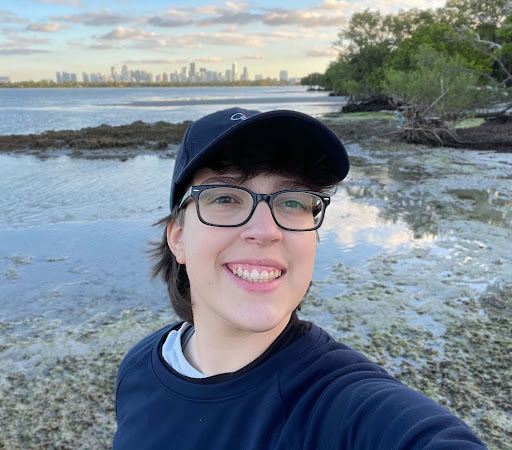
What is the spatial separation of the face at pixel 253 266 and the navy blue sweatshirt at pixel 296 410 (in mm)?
136

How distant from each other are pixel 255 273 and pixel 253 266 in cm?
2

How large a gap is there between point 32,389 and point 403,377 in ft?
9.17

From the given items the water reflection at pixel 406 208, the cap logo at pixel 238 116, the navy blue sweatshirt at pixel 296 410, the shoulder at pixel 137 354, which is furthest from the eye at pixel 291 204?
the water reflection at pixel 406 208

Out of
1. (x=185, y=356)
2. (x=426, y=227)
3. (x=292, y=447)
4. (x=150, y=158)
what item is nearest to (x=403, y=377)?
(x=185, y=356)

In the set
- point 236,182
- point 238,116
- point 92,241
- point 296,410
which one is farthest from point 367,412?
point 92,241

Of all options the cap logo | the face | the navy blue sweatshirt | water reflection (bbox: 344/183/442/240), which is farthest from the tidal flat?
the cap logo

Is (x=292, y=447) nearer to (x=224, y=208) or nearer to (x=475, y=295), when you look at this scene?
(x=224, y=208)

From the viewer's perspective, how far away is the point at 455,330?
13.9ft

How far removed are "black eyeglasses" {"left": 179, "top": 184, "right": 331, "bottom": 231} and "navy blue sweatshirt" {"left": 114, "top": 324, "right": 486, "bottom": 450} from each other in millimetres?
357

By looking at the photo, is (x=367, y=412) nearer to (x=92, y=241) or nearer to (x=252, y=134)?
(x=252, y=134)

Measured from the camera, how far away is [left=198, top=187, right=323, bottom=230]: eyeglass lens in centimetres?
139

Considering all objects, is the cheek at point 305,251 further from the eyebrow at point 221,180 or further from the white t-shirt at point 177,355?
the white t-shirt at point 177,355

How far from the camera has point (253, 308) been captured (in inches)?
53.1

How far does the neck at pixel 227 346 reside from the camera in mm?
1422
